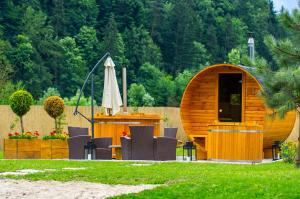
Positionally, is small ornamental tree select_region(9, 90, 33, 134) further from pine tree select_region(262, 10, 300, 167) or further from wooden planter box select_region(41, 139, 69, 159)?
pine tree select_region(262, 10, 300, 167)

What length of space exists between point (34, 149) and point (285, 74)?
688 cm

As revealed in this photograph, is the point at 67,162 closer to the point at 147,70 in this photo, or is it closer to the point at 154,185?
the point at 154,185

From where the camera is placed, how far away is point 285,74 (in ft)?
50.7

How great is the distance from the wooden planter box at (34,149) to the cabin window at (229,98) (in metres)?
4.22

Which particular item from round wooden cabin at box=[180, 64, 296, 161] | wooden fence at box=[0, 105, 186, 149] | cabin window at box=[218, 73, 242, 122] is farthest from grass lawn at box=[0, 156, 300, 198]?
wooden fence at box=[0, 105, 186, 149]

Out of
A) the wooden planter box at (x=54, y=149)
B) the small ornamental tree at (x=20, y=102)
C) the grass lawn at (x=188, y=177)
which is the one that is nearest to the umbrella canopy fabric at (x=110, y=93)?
the wooden planter box at (x=54, y=149)

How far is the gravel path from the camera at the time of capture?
11516mm

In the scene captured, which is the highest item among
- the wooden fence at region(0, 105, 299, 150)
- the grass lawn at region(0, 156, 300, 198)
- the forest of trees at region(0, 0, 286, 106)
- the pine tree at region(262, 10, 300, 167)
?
the forest of trees at region(0, 0, 286, 106)

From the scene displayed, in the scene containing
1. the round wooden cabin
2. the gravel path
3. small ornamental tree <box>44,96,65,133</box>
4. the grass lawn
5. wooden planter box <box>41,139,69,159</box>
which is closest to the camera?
the grass lawn

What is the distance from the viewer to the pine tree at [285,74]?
15.5 m

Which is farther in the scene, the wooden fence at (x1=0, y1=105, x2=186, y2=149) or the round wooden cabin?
the wooden fence at (x1=0, y1=105, x2=186, y2=149)

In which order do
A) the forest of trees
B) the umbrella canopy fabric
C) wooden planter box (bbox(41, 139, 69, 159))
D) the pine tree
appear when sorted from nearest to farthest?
the pine tree
wooden planter box (bbox(41, 139, 69, 159))
the umbrella canopy fabric
the forest of trees

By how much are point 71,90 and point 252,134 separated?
54.3 m

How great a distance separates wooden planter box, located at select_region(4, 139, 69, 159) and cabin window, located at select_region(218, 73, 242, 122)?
4.22m
